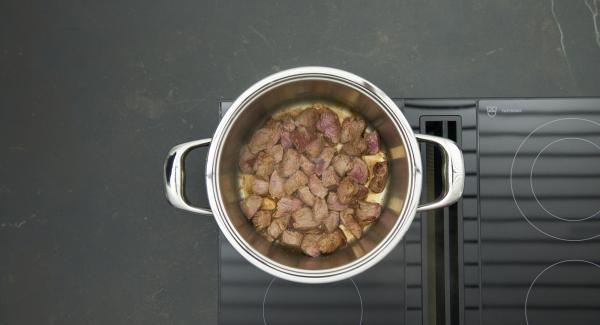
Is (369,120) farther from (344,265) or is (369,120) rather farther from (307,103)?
(344,265)

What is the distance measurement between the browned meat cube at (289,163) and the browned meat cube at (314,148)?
0.08 feet

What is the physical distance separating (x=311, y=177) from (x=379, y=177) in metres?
0.13

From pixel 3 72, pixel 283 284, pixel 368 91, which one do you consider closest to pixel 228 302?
pixel 283 284

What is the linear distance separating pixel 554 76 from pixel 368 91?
1.80 feet

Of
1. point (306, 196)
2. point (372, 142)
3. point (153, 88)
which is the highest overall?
point (153, 88)

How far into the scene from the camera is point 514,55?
97 cm

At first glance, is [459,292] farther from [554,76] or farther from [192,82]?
[192,82]

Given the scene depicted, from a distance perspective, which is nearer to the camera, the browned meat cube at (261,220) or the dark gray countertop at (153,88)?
the browned meat cube at (261,220)

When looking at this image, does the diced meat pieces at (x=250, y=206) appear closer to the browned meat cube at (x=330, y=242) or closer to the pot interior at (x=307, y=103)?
the pot interior at (x=307, y=103)

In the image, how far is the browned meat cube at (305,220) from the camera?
81 centimetres

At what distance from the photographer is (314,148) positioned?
83 centimetres

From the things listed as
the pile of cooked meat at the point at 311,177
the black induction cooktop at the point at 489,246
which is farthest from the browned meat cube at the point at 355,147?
the black induction cooktop at the point at 489,246

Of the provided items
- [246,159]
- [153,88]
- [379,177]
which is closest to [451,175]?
[379,177]

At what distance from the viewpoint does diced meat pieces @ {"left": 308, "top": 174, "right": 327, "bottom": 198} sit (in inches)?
32.2
